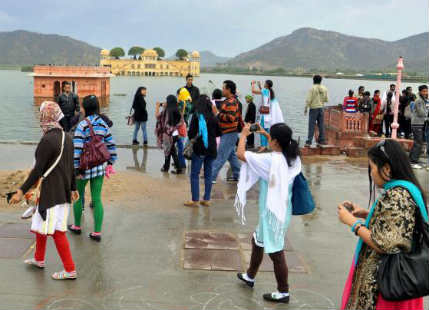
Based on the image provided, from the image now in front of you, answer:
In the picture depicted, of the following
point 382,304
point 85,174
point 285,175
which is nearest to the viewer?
point 382,304

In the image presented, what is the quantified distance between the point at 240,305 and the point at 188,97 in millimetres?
6417

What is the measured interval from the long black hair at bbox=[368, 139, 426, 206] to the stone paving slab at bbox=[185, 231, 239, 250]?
2.77 m

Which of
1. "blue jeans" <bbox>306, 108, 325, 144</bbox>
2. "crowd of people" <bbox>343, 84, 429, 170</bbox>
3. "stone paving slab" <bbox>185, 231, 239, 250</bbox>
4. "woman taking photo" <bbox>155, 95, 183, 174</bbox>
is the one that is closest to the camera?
"stone paving slab" <bbox>185, 231, 239, 250</bbox>

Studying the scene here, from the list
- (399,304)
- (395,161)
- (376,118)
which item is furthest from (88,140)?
(376,118)

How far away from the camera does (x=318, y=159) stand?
1087cm

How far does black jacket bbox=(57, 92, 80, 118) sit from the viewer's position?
1004 cm

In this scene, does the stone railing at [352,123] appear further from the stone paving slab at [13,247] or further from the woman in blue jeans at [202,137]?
the stone paving slab at [13,247]

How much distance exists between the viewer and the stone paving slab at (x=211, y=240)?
16.8 feet

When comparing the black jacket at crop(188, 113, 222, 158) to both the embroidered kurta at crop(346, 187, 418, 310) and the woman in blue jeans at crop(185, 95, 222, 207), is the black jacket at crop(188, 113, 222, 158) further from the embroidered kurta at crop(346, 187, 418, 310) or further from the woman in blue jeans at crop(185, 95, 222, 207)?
the embroidered kurta at crop(346, 187, 418, 310)

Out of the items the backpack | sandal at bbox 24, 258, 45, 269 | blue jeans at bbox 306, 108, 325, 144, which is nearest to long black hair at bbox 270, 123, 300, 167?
the backpack

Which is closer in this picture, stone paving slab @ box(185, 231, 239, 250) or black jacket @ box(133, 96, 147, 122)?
stone paving slab @ box(185, 231, 239, 250)

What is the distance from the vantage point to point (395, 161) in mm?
2529

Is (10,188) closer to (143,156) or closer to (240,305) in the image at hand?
(143,156)

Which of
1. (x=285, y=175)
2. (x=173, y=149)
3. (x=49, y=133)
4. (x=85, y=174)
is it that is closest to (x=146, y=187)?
(x=173, y=149)
